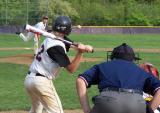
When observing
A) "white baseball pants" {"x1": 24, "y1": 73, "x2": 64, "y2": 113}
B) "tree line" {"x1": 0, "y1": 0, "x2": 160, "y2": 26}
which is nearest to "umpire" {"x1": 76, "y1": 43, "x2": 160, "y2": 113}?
"white baseball pants" {"x1": 24, "y1": 73, "x2": 64, "y2": 113}

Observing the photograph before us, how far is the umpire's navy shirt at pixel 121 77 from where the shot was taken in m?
4.91

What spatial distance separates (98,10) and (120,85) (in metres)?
48.9

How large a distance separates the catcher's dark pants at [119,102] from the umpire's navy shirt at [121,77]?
9 centimetres

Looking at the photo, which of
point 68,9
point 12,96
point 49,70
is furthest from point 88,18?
point 49,70

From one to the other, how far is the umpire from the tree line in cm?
3692

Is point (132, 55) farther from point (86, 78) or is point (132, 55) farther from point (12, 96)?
point (12, 96)

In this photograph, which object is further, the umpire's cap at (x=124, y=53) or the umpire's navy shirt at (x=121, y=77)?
the umpire's cap at (x=124, y=53)

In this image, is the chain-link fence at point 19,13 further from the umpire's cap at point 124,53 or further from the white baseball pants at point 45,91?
the umpire's cap at point 124,53

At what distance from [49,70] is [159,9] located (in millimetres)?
49790

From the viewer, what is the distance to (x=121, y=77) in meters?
4.92

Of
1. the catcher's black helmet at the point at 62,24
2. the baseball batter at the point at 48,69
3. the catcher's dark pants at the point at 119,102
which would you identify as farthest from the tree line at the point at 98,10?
the catcher's dark pants at the point at 119,102

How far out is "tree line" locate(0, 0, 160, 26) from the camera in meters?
42.3

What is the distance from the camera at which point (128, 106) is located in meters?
4.78

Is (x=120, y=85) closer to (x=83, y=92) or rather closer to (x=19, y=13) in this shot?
(x=83, y=92)
